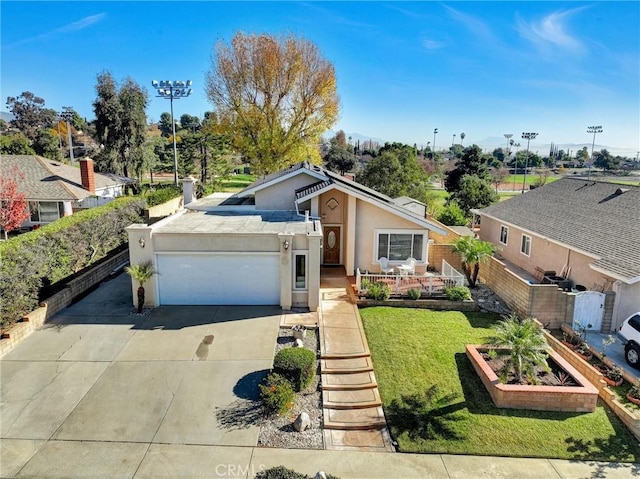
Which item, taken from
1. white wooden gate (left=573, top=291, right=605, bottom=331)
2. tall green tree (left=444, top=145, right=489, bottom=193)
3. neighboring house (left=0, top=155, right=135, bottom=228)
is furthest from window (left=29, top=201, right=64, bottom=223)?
tall green tree (left=444, top=145, right=489, bottom=193)

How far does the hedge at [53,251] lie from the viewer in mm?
12836

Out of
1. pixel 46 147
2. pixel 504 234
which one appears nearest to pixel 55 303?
pixel 504 234

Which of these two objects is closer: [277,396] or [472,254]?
[277,396]

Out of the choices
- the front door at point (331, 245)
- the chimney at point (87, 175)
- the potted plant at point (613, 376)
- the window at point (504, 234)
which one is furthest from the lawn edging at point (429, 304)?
the chimney at point (87, 175)

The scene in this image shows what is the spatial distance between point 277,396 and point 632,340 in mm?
10960

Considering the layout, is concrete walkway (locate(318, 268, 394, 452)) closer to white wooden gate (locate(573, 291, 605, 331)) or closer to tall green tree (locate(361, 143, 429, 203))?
white wooden gate (locate(573, 291, 605, 331))

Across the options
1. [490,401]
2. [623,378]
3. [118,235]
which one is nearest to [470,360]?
[490,401]

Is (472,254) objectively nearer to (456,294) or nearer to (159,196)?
(456,294)

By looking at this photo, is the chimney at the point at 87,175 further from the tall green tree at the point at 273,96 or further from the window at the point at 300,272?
the window at the point at 300,272

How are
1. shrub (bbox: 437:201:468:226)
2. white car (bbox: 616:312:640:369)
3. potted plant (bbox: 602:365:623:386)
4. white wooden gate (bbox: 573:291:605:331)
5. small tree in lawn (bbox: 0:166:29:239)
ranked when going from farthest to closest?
shrub (bbox: 437:201:468:226)
small tree in lawn (bbox: 0:166:29:239)
white wooden gate (bbox: 573:291:605:331)
white car (bbox: 616:312:640:369)
potted plant (bbox: 602:365:623:386)

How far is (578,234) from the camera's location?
724 inches

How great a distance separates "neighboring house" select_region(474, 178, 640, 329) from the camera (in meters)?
14.6

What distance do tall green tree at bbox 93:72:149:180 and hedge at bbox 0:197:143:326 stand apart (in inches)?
786

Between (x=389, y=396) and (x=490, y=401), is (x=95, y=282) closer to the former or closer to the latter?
(x=389, y=396)
